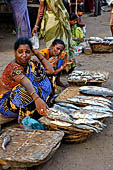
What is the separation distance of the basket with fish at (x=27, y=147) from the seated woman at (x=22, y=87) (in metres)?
0.32

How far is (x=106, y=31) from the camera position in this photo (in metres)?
10.2

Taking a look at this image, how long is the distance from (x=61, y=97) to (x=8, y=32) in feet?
23.6

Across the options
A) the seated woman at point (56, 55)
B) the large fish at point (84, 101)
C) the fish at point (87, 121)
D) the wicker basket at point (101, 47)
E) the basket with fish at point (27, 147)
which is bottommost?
the wicker basket at point (101, 47)

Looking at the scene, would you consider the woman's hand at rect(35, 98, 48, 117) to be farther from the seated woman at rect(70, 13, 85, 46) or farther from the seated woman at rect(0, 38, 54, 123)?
the seated woman at rect(70, 13, 85, 46)

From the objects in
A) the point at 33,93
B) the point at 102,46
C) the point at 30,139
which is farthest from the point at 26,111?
the point at 102,46

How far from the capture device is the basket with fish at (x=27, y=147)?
7.88 ft

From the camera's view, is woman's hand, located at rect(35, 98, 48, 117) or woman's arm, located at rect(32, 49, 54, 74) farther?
woman's arm, located at rect(32, 49, 54, 74)

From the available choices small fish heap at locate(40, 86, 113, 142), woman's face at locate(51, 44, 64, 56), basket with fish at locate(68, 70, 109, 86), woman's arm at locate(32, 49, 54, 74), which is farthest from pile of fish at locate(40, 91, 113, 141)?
woman's face at locate(51, 44, 64, 56)

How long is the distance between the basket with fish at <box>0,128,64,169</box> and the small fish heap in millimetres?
142

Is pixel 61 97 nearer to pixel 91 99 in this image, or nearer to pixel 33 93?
pixel 91 99

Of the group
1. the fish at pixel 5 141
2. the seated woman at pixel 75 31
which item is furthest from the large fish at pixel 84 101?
the seated woman at pixel 75 31

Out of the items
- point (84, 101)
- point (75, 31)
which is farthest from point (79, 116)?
point (75, 31)

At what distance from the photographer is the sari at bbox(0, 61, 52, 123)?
322cm

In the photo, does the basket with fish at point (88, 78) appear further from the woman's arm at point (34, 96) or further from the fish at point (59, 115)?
the woman's arm at point (34, 96)
